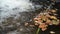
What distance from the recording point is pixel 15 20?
5.29 m

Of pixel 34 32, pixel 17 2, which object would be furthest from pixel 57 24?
pixel 17 2

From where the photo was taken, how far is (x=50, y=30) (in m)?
4.68

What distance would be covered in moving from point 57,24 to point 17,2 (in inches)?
103

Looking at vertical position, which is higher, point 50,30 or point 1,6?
point 1,6

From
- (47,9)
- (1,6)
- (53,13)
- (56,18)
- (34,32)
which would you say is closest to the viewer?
(34,32)

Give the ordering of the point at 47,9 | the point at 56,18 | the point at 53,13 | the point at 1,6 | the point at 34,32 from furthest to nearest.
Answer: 1. the point at 1,6
2. the point at 47,9
3. the point at 53,13
4. the point at 56,18
5. the point at 34,32

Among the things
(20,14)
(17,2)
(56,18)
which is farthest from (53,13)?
(17,2)

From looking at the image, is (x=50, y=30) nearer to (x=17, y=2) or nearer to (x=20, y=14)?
(x=20, y=14)

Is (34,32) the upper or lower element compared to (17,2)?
lower

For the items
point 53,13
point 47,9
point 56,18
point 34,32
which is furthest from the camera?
point 47,9

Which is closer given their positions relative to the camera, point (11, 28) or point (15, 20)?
point (11, 28)

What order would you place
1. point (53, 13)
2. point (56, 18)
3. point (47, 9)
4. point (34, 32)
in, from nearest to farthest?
1. point (34, 32)
2. point (56, 18)
3. point (53, 13)
4. point (47, 9)

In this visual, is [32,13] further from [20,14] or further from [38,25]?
[38,25]

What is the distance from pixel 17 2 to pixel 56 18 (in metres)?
2.34
